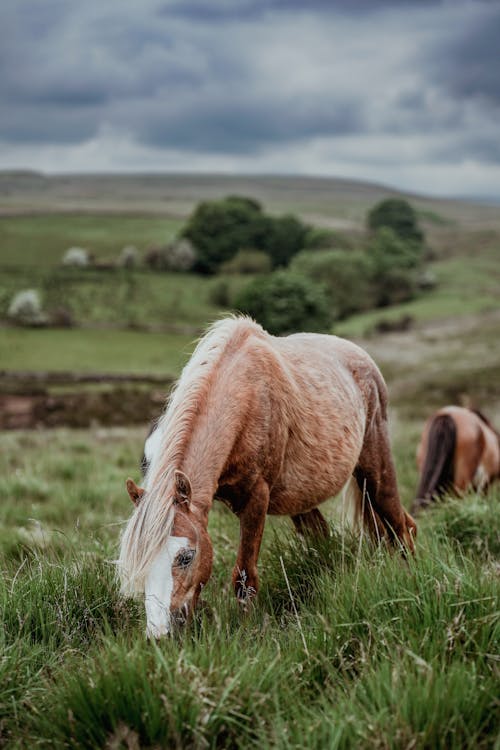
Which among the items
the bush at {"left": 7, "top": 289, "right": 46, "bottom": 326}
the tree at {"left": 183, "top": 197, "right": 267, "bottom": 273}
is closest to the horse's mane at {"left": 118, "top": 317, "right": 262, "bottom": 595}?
the bush at {"left": 7, "top": 289, "right": 46, "bottom": 326}

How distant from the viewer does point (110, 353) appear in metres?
37.7

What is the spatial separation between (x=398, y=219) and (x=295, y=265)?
46.3 meters

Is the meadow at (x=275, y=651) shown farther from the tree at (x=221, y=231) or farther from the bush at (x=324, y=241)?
the bush at (x=324, y=241)

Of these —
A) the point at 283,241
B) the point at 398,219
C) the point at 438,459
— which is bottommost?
the point at 438,459

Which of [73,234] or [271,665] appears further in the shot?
[73,234]

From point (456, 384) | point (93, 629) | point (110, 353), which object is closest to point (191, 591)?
point (93, 629)

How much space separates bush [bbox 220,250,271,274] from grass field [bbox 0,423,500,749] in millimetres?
63510

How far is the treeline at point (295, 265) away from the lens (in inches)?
1764

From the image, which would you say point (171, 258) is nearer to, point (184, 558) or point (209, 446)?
point (209, 446)

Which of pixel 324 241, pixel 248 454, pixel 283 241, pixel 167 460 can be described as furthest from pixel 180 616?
pixel 324 241

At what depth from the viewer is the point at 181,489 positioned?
3652 mm

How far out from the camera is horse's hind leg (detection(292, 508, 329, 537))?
16.7ft

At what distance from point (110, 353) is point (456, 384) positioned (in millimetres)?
19280

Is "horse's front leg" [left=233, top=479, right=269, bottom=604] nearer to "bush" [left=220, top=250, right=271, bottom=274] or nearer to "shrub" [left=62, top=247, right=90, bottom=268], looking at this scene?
"bush" [left=220, top=250, right=271, bottom=274]
